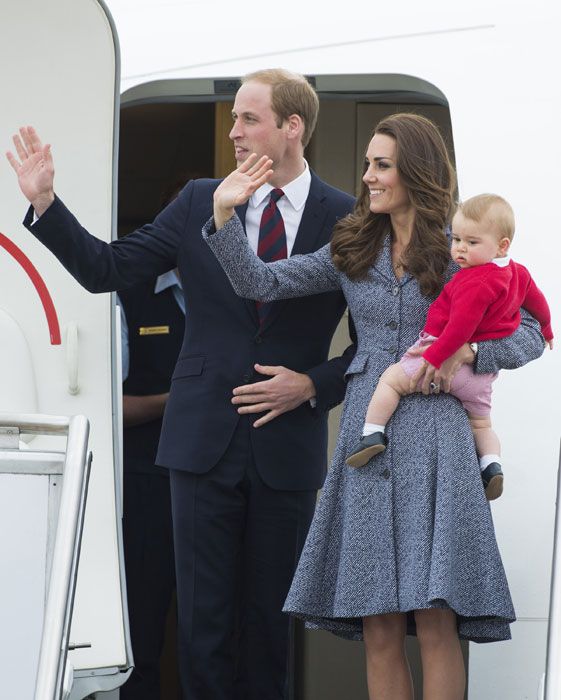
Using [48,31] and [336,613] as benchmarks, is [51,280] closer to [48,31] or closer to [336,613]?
[48,31]

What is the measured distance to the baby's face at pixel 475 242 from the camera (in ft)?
9.72

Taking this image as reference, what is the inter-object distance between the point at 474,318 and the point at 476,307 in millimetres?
23

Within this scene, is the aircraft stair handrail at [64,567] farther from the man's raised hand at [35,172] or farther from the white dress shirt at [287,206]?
the white dress shirt at [287,206]

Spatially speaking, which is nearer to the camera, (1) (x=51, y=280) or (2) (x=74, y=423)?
(2) (x=74, y=423)

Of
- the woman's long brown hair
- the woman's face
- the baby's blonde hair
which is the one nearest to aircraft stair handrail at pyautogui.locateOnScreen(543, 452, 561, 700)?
the baby's blonde hair

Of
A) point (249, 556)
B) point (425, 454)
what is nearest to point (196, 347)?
point (249, 556)

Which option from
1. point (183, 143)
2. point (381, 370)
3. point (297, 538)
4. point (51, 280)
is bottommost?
point (297, 538)

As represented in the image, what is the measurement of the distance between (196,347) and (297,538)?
0.53m

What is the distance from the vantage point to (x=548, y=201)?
386cm

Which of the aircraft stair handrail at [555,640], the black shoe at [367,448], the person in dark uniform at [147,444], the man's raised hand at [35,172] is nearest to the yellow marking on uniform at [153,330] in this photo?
the person in dark uniform at [147,444]

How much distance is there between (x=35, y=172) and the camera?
133 inches

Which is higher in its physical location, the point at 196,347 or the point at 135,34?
the point at 135,34

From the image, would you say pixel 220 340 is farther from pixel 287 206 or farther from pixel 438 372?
pixel 438 372

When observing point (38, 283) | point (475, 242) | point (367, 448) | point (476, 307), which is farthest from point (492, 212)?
point (38, 283)
